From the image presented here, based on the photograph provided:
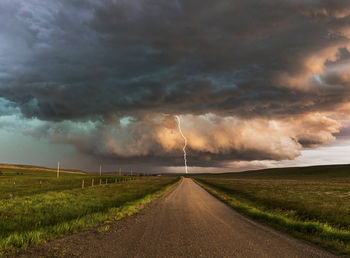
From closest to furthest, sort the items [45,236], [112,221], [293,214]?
[45,236] → [112,221] → [293,214]

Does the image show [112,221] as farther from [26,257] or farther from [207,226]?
[26,257]

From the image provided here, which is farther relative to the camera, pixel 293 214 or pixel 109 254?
pixel 293 214

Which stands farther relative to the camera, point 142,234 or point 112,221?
point 112,221

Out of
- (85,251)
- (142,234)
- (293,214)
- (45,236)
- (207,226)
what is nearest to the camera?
(85,251)

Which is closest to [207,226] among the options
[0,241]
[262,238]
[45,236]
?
[262,238]

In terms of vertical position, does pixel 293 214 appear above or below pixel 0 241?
below

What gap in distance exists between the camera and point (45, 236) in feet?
27.2

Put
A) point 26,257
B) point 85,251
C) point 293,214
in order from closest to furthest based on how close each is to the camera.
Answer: point 26,257
point 85,251
point 293,214

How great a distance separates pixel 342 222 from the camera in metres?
13.4

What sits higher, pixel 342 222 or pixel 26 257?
pixel 26 257

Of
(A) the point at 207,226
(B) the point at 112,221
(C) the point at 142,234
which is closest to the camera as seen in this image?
(C) the point at 142,234

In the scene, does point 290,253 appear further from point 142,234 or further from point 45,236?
point 45,236

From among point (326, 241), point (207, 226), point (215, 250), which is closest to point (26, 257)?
point (215, 250)

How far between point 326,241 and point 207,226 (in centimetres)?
461
